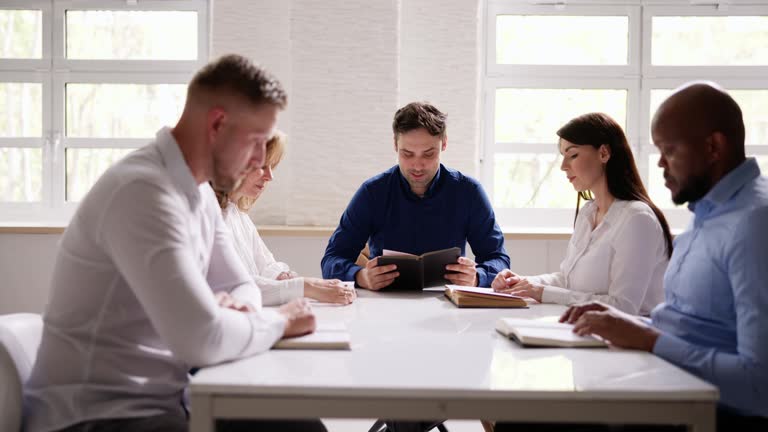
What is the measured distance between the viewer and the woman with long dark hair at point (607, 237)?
7.43ft

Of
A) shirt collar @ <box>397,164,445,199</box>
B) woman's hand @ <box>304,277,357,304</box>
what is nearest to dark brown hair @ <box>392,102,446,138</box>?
shirt collar @ <box>397,164,445,199</box>

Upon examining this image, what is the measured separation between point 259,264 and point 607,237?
1.40 metres

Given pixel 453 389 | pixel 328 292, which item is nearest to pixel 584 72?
pixel 328 292

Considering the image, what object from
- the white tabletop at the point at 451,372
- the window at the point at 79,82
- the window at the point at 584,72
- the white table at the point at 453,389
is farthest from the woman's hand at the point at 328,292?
the window at the point at 79,82

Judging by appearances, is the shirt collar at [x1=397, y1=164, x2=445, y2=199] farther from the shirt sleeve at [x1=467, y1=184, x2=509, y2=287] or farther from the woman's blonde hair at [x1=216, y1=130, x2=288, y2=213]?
the woman's blonde hair at [x1=216, y1=130, x2=288, y2=213]

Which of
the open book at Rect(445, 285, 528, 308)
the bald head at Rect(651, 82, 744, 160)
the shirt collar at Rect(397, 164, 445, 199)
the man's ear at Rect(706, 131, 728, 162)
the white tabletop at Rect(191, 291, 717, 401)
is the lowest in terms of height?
the open book at Rect(445, 285, 528, 308)

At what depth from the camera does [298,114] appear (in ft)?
13.8

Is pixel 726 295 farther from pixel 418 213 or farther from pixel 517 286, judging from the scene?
pixel 418 213

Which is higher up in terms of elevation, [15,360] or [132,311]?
[132,311]

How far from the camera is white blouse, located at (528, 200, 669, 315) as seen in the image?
7.37 feet

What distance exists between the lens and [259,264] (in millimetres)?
2910

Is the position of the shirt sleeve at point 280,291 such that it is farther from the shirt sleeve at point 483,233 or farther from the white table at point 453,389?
the shirt sleeve at point 483,233

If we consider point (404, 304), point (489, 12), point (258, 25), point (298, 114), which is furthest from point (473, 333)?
point (489, 12)

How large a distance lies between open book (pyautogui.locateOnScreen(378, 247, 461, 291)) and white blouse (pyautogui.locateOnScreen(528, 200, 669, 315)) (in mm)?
397
